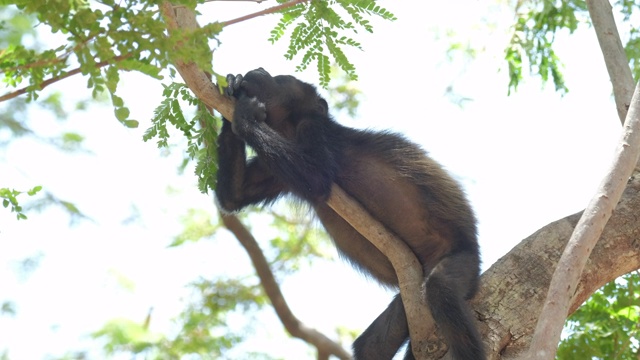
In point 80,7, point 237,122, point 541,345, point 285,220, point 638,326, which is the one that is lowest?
point 541,345

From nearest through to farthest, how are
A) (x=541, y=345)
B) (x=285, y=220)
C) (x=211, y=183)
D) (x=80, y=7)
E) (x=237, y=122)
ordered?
1. (x=80, y=7)
2. (x=541, y=345)
3. (x=237, y=122)
4. (x=211, y=183)
5. (x=285, y=220)

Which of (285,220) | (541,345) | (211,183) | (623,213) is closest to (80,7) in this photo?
(541,345)

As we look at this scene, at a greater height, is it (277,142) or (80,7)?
(277,142)

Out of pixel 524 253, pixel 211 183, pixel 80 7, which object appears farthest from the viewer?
pixel 211 183

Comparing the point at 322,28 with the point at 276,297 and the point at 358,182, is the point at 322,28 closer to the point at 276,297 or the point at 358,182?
the point at 358,182

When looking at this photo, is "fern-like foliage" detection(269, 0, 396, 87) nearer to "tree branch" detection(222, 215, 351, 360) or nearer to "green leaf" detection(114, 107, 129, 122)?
"green leaf" detection(114, 107, 129, 122)

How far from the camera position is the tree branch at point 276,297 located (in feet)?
35.6

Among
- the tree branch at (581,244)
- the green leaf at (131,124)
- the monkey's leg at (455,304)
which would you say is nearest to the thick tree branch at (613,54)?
the tree branch at (581,244)

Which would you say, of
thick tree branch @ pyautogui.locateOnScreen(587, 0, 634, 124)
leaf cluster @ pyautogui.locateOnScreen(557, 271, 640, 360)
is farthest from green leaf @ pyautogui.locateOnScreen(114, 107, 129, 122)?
leaf cluster @ pyautogui.locateOnScreen(557, 271, 640, 360)

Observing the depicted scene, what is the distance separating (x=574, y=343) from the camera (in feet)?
23.3

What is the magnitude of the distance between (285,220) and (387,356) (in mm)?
6688

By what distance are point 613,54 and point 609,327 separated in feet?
8.58

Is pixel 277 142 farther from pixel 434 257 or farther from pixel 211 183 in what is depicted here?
pixel 434 257

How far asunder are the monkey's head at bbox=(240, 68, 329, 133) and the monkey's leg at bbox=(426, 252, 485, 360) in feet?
6.82
